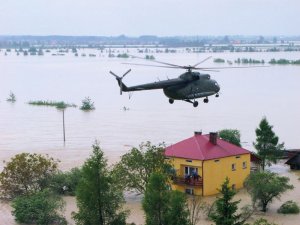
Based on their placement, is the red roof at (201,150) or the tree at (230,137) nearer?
the red roof at (201,150)

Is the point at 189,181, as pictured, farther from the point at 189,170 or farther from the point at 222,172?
the point at 222,172

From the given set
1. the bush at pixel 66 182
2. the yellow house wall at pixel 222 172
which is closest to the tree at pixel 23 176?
the bush at pixel 66 182

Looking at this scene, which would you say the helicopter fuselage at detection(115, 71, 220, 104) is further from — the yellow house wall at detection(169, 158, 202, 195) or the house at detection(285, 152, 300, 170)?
the house at detection(285, 152, 300, 170)

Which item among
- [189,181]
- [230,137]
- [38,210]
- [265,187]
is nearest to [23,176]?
[38,210]

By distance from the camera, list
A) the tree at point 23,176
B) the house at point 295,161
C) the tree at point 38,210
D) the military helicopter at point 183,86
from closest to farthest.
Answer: the military helicopter at point 183,86 → the tree at point 38,210 → the tree at point 23,176 → the house at point 295,161

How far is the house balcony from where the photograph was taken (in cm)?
3225

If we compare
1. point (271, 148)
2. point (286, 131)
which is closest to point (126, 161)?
point (271, 148)

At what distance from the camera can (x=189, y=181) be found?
32.4 metres

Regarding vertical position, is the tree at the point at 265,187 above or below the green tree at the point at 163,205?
below

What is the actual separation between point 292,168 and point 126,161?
1445 cm

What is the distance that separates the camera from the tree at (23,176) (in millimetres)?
31297

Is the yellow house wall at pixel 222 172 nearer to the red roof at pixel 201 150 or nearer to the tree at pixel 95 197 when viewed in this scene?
the red roof at pixel 201 150

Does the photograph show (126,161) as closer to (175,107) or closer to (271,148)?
(271,148)

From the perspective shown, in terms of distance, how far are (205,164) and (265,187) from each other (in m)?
4.19
